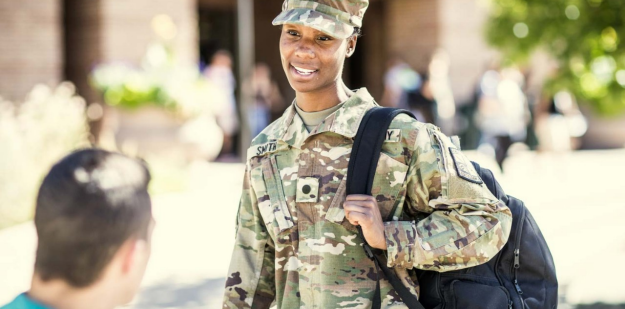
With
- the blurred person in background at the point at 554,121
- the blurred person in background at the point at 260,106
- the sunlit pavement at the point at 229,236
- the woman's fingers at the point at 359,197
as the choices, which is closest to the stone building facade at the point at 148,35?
the blurred person in background at the point at 260,106

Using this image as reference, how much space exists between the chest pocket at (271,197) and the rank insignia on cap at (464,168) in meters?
0.54

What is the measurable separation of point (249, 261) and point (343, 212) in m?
0.48

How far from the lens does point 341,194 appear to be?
102 inches

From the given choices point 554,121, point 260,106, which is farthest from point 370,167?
point 260,106

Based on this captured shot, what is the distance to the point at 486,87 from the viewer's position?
13430 mm

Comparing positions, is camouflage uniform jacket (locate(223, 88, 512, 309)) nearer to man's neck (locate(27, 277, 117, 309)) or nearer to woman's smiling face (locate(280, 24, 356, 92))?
woman's smiling face (locate(280, 24, 356, 92))

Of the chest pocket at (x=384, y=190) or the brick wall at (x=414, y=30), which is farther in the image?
the brick wall at (x=414, y=30)

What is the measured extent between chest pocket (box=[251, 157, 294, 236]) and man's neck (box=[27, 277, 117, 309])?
3.19 feet

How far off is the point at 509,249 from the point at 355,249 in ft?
1.56

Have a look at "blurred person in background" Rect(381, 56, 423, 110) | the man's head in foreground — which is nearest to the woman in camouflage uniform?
the man's head in foreground

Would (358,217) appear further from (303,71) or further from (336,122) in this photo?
(303,71)

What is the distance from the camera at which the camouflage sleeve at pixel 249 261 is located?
2842 millimetres

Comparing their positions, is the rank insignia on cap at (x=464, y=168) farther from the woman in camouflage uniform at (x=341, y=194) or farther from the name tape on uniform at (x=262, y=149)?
the name tape on uniform at (x=262, y=149)

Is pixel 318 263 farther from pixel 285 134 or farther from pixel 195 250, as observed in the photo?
pixel 195 250
